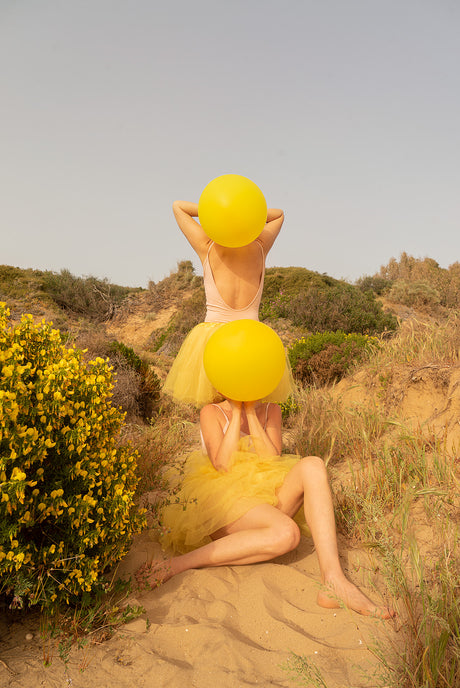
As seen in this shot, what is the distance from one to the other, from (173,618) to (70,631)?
494mm

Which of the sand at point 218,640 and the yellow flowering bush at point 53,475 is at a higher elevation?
the yellow flowering bush at point 53,475

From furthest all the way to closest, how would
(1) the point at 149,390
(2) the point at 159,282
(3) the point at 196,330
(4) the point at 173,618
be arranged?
(2) the point at 159,282, (1) the point at 149,390, (3) the point at 196,330, (4) the point at 173,618

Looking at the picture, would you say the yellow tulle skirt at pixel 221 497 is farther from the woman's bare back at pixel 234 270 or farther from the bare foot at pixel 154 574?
the woman's bare back at pixel 234 270

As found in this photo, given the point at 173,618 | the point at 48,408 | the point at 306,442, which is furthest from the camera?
the point at 306,442

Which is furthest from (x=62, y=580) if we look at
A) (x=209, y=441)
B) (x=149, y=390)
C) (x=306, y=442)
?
(x=149, y=390)

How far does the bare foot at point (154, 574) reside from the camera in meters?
2.52

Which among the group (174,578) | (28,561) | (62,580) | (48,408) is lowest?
(174,578)

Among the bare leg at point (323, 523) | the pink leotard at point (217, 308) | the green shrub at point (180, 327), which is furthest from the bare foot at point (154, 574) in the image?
the green shrub at point (180, 327)

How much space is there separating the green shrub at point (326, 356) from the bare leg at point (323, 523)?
14.5ft

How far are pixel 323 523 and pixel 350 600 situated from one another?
1.27 feet

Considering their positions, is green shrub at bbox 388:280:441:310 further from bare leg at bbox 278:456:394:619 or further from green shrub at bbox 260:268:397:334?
bare leg at bbox 278:456:394:619

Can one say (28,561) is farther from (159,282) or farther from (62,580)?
(159,282)

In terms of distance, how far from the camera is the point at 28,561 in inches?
72.4

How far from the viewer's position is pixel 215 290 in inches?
125
